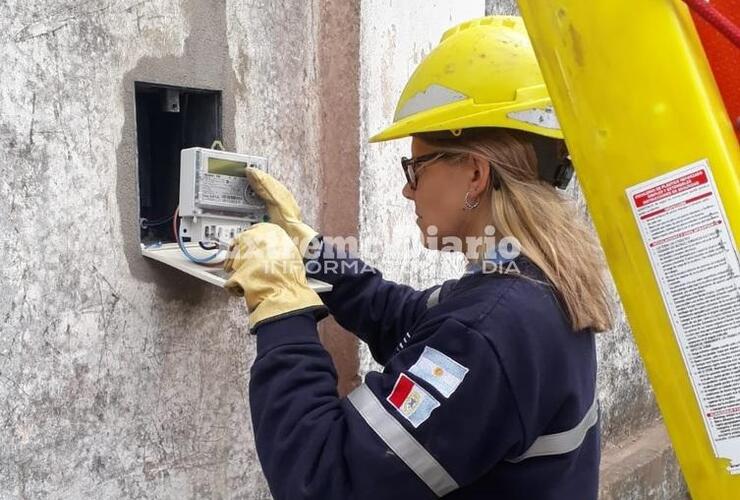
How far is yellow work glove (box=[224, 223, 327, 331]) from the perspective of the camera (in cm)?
150

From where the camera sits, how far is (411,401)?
1251 mm

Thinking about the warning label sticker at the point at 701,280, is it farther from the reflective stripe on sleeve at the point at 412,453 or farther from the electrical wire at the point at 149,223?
the electrical wire at the point at 149,223

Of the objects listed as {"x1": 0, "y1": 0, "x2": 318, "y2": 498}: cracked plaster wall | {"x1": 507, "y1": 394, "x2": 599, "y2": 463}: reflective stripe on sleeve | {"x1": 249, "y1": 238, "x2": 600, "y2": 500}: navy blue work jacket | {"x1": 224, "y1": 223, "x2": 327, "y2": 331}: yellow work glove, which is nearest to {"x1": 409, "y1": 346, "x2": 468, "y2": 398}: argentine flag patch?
{"x1": 249, "y1": 238, "x2": 600, "y2": 500}: navy blue work jacket

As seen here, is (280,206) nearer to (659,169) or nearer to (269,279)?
(269,279)

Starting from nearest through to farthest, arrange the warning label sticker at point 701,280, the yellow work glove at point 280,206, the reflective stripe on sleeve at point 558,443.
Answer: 1. the warning label sticker at point 701,280
2. the reflective stripe on sleeve at point 558,443
3. the yellow work glove at point 280,206

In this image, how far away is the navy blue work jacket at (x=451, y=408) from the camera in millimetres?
1224

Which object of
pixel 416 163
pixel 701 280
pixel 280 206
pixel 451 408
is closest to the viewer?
pixel 701 280

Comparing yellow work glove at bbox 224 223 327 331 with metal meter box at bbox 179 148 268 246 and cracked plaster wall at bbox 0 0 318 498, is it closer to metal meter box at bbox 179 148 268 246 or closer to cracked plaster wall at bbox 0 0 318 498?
metal meter box at bbox 179 148 268 246

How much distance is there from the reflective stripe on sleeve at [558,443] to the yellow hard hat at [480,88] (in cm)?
58

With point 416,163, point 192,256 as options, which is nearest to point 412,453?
point 416,163

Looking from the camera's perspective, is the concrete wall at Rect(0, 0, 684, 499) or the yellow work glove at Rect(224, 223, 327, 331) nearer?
the yellow work glove at Rect(224, 223, 327, 331)

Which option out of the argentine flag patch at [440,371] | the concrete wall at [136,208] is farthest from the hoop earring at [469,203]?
the concrete wall at [136,208]

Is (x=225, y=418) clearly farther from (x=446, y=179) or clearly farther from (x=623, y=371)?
(x=623, y=371)

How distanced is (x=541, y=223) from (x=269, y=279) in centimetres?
58
